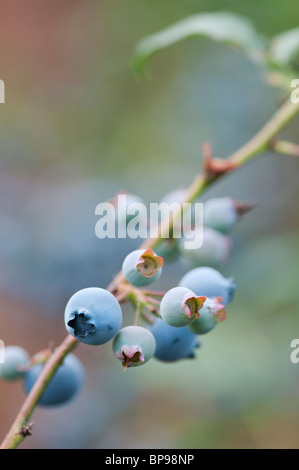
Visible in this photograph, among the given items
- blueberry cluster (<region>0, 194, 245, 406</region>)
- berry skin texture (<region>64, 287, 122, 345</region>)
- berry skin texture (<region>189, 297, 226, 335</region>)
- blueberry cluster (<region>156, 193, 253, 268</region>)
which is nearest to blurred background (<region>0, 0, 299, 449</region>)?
blueberry cluster (<region>156, 193, 253, 268</region>)

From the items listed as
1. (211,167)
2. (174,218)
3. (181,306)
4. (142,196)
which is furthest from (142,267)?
(142,196)

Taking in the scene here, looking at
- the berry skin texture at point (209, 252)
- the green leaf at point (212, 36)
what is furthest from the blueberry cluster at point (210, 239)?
the green leaf at point (212, 36)

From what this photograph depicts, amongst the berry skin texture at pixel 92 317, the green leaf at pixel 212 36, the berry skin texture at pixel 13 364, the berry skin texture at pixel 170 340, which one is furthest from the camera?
the green leaf at pixel 212 36

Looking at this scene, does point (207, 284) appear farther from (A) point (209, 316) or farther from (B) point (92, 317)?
(B) point (92, 317)

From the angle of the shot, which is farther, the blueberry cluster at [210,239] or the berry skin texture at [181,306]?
the blueberry cluster at [210,239]

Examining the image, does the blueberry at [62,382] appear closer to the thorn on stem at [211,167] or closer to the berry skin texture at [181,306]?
the berry skin texture at [181,306]

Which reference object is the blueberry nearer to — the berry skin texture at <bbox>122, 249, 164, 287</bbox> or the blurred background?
the berry skin texture at <bbox>122, 249, 164, 287</bbox>

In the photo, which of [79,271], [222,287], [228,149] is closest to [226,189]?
[228,149]
